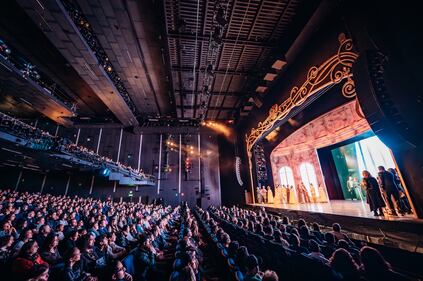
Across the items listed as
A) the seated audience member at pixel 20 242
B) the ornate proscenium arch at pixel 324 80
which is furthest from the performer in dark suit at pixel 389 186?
the seated audience member at pixel 20 242

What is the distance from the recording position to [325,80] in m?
5.49

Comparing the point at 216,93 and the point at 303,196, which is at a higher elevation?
the point at 216,93

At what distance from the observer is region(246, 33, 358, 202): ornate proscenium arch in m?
4.70

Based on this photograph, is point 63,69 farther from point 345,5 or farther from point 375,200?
point 375,200

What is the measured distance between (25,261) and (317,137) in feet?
44.7

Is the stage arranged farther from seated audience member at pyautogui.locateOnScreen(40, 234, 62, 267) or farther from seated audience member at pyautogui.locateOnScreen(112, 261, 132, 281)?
seated audience member at pyautogui.locateOnScreen(40, 234, 62, 267)

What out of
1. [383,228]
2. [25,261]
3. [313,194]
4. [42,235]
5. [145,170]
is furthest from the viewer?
[145,170]

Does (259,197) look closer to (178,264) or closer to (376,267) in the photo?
(178,264)

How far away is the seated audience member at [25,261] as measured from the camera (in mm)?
2459

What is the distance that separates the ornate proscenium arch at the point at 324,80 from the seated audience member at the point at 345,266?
3.97m

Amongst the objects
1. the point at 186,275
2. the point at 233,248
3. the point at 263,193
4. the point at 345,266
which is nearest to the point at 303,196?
the point at 263,193

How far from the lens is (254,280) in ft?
7.57

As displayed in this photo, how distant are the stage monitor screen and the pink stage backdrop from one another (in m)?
1.42

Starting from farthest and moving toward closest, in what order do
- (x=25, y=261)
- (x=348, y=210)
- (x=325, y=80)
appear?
(x=348, y=210) < (x=325, y=80) < (x=25, y=261)
